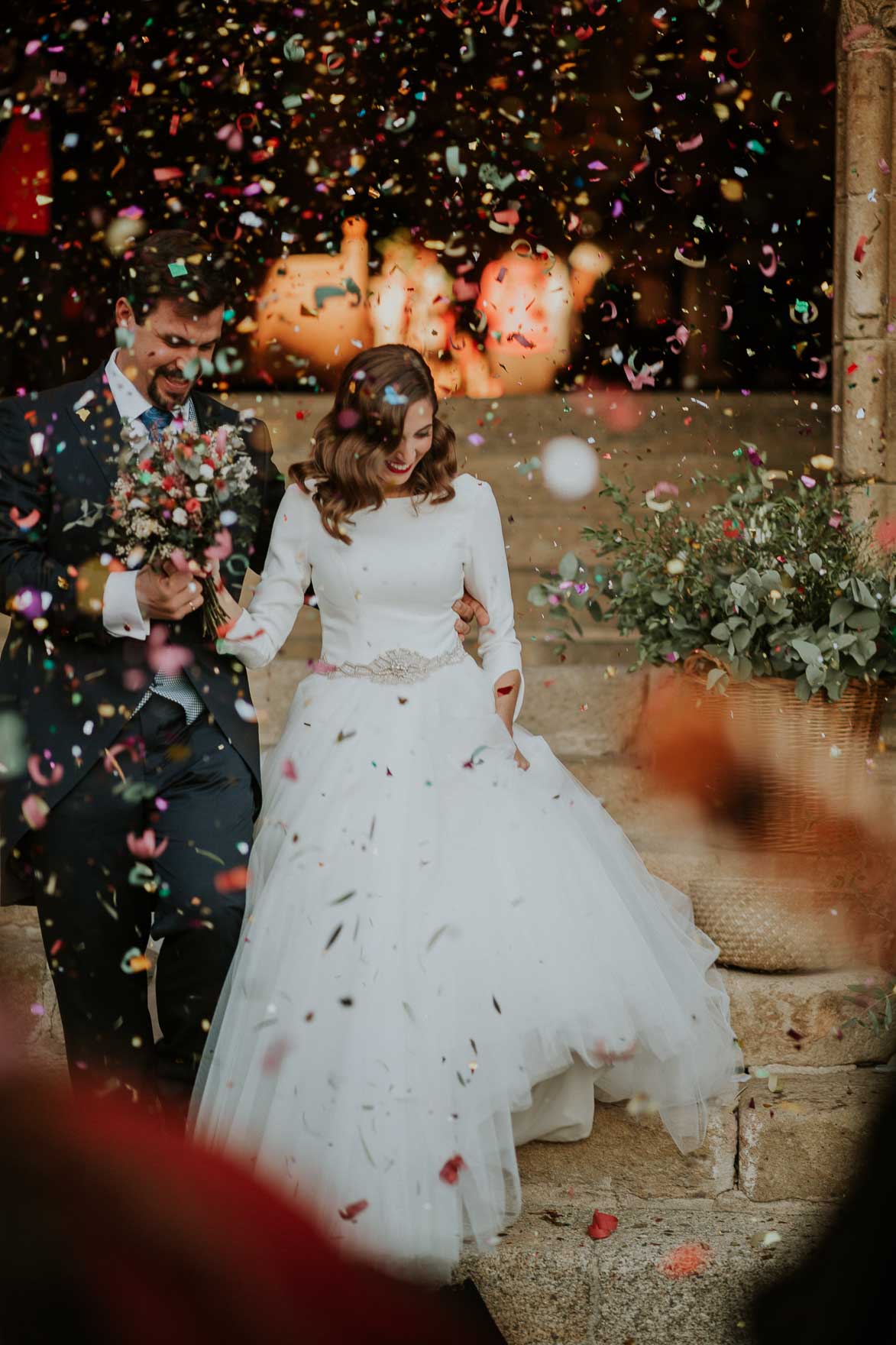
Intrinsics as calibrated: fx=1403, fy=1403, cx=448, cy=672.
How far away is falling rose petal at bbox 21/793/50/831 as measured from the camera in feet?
8.32

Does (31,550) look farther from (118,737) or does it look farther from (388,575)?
(388,575)

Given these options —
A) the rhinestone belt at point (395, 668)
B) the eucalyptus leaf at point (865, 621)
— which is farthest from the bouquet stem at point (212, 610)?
the eucalyptus leaf at point (865, 621)

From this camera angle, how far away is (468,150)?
7.27 meters

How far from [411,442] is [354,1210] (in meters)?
1.47

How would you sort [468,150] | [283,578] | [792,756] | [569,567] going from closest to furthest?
[283,578] → [792,756] → [569,567] → [468,150]

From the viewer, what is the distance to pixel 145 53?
21.3 feet

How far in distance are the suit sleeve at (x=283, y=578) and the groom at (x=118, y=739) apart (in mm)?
245

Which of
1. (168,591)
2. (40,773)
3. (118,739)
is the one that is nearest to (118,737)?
(118,739)

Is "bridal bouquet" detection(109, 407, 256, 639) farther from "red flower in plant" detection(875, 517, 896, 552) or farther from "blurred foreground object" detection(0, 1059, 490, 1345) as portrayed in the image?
"red flower in plant" detection(875, 517, 896, 552)

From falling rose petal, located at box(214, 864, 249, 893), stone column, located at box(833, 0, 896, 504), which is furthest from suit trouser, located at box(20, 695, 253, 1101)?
stone column, located at box(833, 0, 896, 504)

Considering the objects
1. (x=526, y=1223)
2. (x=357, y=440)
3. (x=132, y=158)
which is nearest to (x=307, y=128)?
(x=132, y=158)

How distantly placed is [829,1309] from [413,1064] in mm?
1855

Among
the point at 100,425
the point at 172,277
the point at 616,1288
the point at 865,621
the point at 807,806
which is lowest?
the point at 616,1288

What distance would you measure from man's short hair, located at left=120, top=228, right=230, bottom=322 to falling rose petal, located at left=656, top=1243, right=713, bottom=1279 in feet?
6.21
